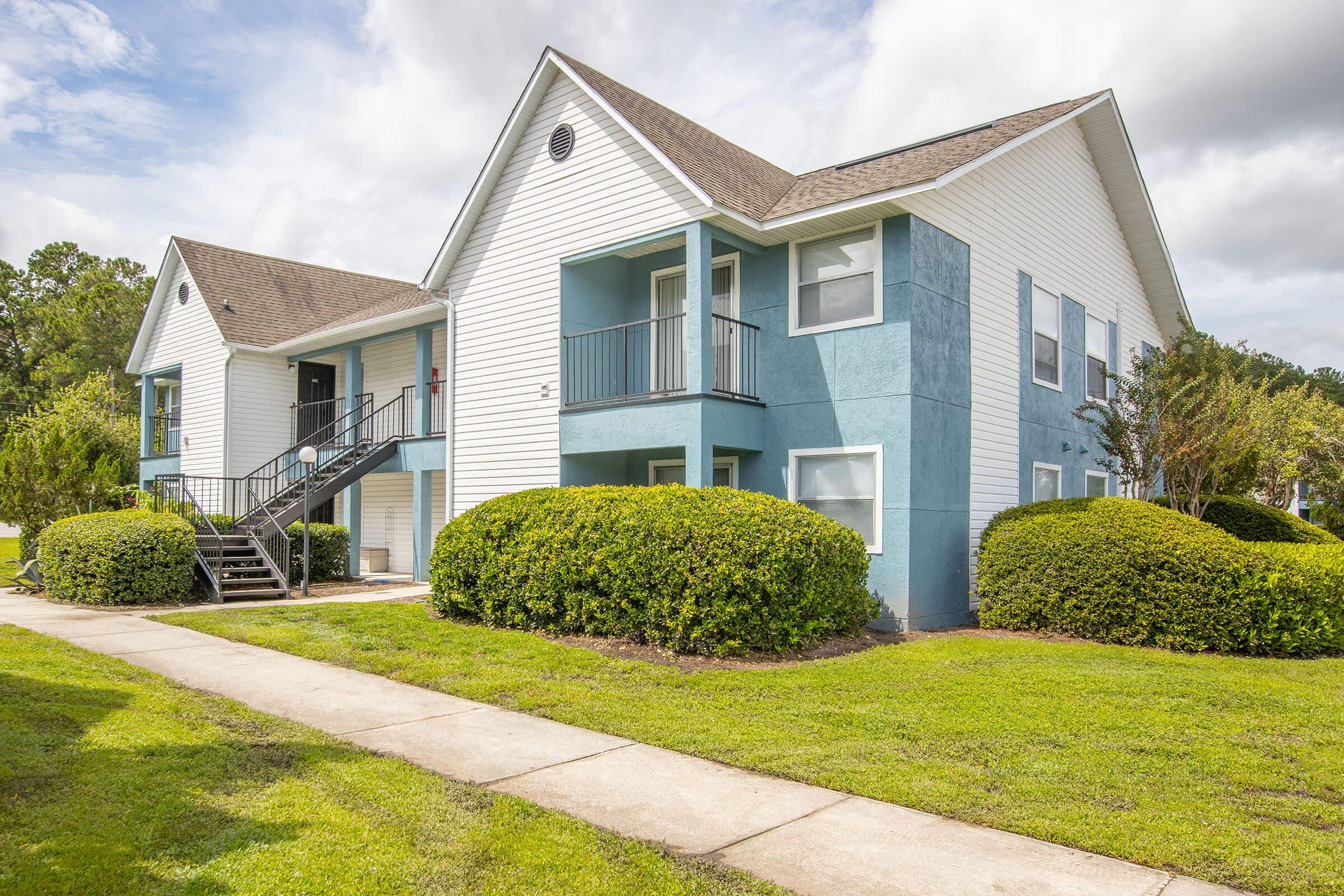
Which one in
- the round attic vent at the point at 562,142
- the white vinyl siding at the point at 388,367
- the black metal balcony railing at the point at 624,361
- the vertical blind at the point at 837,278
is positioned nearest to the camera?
the vertical blind at the point at 837,278

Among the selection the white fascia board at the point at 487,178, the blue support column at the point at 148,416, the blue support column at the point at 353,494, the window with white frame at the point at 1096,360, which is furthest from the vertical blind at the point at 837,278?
the blue support column at the point at 148,416

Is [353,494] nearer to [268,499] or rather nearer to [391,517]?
[268,499]

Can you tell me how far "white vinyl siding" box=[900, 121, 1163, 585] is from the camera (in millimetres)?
12898

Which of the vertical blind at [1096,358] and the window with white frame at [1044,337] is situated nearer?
the window with white frame at [1044,337]

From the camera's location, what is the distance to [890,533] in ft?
37.2

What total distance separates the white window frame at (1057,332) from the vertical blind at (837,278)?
4.39 meters

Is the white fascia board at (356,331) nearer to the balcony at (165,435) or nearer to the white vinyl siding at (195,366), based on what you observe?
the white vinyl siding at (195,366)

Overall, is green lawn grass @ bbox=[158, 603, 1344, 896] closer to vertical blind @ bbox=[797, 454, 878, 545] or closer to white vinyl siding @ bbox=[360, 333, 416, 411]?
vertical blind @ bbox=[797, 454, 878, 545]

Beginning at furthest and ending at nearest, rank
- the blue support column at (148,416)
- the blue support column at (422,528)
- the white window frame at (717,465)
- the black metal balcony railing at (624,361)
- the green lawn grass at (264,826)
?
the blue support column at (148,416)
the blue support column at (422,528)
the black metal balcony railing at (624,361)
the white window frame at (717,465)
the green lawn grass at (264,826)

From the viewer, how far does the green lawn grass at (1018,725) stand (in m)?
4.44

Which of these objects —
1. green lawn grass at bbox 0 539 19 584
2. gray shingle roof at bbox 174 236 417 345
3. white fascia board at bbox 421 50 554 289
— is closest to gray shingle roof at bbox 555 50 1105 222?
white fascia board at bbox 421 50 554 289

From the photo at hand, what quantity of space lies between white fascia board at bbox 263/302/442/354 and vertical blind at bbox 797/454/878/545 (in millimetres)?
8568

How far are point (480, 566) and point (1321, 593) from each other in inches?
385

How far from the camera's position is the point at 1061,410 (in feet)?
50.6
